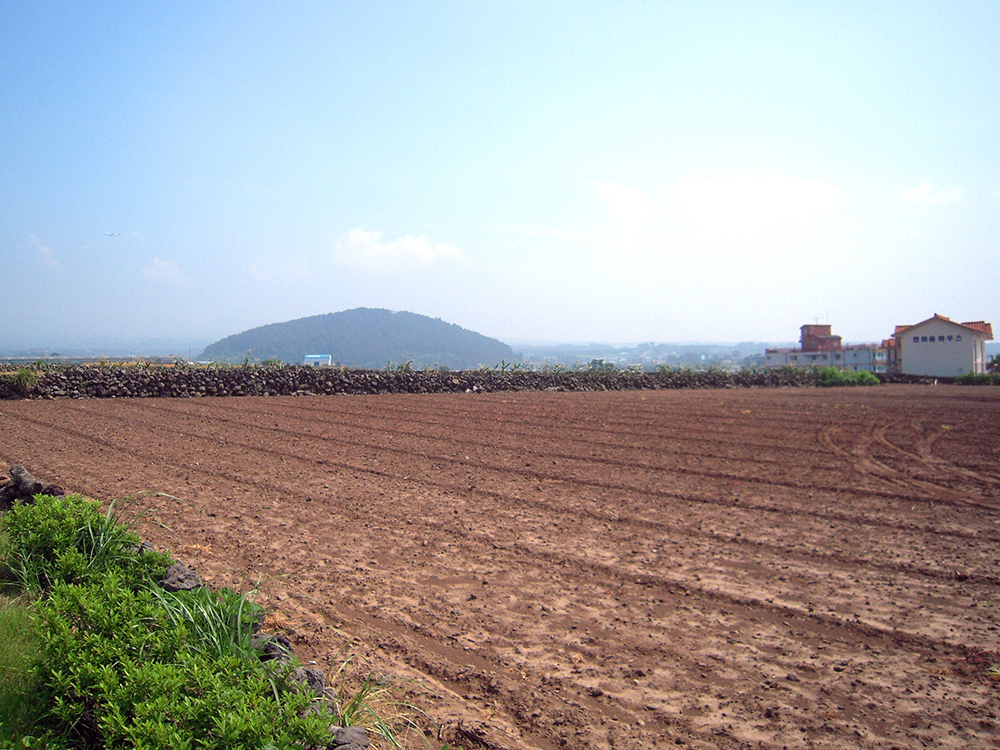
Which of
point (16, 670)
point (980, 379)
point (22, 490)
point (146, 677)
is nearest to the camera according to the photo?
point (146, 677)

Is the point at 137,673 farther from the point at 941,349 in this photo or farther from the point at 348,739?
the point at 941,349

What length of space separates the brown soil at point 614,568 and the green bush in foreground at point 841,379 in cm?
2187

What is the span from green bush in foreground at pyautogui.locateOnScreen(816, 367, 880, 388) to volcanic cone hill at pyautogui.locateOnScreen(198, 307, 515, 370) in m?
43.5

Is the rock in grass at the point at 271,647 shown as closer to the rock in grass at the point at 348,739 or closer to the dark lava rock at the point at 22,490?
the rock in grass at the point at 348,739

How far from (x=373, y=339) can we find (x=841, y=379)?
62.3 metres

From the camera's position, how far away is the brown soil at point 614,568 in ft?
10.4

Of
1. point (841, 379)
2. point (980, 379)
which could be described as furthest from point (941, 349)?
point (841, 379)

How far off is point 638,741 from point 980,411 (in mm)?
17614

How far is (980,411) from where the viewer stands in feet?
53.4

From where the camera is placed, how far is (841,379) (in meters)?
31.7

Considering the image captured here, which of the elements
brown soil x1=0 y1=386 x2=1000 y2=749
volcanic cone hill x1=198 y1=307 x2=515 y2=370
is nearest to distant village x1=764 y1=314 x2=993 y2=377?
brown soil x1=0 y1=386 x2=1000 y2=749

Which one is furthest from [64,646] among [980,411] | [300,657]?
[980,411]

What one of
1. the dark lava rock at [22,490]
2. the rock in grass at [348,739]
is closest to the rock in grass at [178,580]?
the rock in grass at [348,739]

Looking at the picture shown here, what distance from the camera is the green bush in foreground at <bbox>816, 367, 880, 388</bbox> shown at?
104ft
